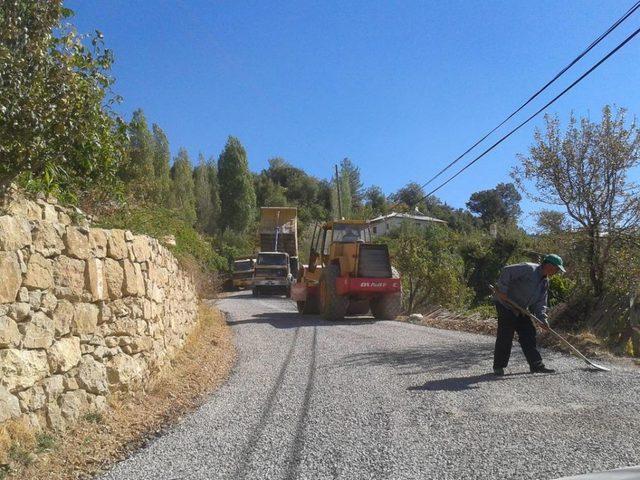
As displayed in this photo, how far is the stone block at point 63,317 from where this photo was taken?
5.31 meters

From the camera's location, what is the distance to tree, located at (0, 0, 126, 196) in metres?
5.75

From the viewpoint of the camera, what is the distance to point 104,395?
5988 millimetres

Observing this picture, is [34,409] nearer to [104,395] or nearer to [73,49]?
[104,395]

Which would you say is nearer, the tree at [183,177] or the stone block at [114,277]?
the stone block at [114,277]

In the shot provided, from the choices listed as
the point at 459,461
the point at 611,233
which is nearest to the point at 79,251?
the point at 459,461

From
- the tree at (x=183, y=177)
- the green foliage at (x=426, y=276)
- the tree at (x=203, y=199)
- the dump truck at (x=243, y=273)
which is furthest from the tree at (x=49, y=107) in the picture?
the tree at (x=203, y=199)

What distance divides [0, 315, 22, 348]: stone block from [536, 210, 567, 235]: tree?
31.1ft

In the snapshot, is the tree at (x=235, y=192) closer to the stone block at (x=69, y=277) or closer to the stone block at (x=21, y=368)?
the stone block at (x=69, y=277)

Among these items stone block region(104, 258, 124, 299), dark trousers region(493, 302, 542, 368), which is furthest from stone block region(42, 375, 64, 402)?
dark trousers region(493, 302, 542, 368)

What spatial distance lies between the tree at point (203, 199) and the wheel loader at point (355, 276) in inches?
1415

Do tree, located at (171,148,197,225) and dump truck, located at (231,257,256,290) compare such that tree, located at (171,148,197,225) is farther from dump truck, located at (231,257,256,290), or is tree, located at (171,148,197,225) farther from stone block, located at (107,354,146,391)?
stone block, located at (107,354,146,391)

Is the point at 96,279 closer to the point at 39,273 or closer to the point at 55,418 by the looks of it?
the point at 39,273

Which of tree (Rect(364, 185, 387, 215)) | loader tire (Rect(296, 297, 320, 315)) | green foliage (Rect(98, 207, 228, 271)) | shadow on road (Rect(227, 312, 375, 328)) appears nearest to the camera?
green foliage (Rect(98, 207, 228, 271))

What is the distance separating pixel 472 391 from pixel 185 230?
8158mm
